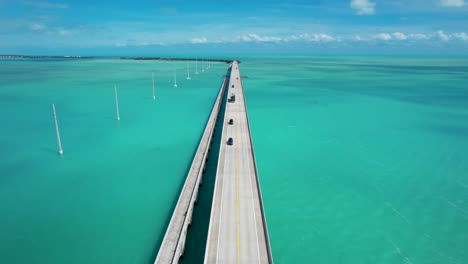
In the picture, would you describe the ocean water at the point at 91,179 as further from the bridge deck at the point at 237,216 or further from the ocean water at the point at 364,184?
the ocean water at the point at 364,184

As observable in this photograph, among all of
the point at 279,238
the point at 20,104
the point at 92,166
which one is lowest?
the point at 279,238

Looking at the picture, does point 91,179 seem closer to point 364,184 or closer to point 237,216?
point 237,216

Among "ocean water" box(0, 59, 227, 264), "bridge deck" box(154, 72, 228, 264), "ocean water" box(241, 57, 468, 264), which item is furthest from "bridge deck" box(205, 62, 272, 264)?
"ocean water" box(0, 59, 227, 264)

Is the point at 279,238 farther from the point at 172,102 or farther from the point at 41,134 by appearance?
the point at 172,102

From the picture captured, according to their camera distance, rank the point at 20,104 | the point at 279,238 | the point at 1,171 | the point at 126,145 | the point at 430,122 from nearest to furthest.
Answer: the point at 279,238 < the point at 1,171 < the point at 126,145 < the point at 430,122 < the point at 20,104

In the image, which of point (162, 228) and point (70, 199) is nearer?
point (162, 228)

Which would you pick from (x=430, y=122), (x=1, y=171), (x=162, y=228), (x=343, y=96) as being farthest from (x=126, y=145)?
(x=343, y=96)

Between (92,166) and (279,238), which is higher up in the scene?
(92,166)

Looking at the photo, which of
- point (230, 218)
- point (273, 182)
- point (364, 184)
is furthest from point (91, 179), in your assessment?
point (364, 184)
